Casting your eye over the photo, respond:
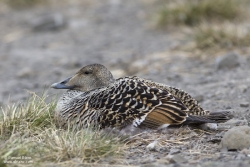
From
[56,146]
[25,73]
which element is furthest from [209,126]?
[25,73]

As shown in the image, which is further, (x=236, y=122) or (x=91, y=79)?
(x=91, y=79)

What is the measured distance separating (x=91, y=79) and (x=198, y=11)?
576cm

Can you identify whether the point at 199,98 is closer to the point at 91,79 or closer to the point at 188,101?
the point at 188,101

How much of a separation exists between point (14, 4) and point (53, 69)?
549 cm

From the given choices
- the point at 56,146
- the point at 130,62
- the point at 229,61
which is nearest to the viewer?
the point at 56,146

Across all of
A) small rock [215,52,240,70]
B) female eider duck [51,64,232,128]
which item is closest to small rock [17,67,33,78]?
small rock [215,52,240,70]

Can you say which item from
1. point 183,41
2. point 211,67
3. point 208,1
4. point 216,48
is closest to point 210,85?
point 211,67

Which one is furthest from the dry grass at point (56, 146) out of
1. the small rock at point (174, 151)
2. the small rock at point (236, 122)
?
the small rock at point (236, 122)

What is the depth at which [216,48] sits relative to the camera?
9.32 m

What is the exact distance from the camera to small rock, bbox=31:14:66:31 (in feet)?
42.2

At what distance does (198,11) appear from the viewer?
1116 cm

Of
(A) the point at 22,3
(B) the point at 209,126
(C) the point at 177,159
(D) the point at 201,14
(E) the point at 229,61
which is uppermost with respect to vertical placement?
(A) the point at 22,3

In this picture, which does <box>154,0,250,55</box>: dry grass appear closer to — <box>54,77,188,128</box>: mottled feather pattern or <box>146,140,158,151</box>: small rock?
<box>54,77,188,128</box>: mottled feather pattern

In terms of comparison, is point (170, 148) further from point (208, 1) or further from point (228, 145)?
point (208, 1)
